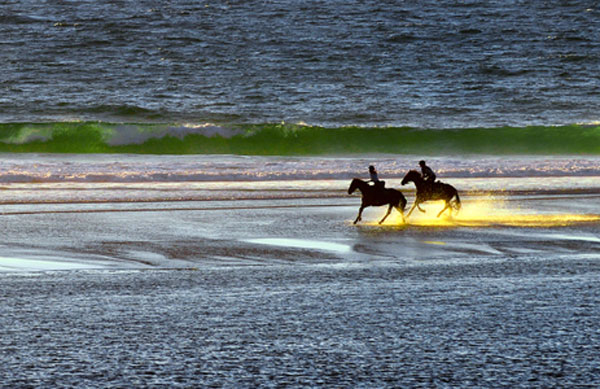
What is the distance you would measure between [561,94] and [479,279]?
54291mm

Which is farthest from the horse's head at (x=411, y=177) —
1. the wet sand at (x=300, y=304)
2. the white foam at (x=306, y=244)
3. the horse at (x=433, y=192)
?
the white foam at (x=306, y=244)

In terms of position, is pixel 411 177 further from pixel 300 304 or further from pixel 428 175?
pixel 300 304

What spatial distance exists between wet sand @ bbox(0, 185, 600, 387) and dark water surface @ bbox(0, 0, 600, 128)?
131ft

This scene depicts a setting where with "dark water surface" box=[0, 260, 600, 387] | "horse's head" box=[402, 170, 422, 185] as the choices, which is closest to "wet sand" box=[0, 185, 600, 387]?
"dark water surface" box=[0, 260, 600, 387]

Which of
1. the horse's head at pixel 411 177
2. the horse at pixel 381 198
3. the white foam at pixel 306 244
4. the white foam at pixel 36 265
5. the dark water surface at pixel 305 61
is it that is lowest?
the white foam at pixel 36 265

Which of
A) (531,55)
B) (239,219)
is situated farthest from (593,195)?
(531,55)

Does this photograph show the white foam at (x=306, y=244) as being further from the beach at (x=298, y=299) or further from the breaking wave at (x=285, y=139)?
the breaking wave at (x=285, y=139)

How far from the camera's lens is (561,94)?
202ft

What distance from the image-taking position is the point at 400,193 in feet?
48.9

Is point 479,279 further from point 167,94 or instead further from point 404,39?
point 404,39

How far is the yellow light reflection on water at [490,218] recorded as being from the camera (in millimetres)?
14666

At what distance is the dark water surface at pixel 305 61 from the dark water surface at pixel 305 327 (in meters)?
43.7

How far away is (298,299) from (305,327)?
45.0 inches

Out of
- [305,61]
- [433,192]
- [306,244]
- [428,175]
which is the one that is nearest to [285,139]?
[305,61]
